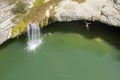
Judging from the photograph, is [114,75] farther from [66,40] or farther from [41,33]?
[41,33]

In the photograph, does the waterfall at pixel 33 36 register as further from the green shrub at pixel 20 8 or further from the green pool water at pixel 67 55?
the green shrub at pixel 20 8

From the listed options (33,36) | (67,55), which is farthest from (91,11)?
(33,36)

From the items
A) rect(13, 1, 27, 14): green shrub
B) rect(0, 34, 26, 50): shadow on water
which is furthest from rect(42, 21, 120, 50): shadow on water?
rect(13, 1, 27, 14): green shrub

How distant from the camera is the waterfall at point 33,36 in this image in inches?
955

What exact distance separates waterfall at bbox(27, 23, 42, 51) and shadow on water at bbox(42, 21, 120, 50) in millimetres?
1185

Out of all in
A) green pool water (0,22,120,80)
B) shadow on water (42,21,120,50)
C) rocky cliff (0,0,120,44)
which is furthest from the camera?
shadow on water (42,21,120,50)

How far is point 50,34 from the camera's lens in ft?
84.3

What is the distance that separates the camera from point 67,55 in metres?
24.0

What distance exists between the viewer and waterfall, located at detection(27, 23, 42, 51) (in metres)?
24.2

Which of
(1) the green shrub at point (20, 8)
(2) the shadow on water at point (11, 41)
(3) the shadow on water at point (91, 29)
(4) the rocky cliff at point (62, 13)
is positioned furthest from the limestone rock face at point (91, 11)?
(2) the shadow on water at point (11, 41)

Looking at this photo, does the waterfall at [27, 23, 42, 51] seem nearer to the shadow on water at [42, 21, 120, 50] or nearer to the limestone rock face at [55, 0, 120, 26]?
the shadow on water at [42, 21, 120, 50]

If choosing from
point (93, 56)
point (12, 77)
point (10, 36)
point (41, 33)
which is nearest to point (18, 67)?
point (12, 77)

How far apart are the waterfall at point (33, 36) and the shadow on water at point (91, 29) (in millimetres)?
1185

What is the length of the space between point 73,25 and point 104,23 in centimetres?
322
